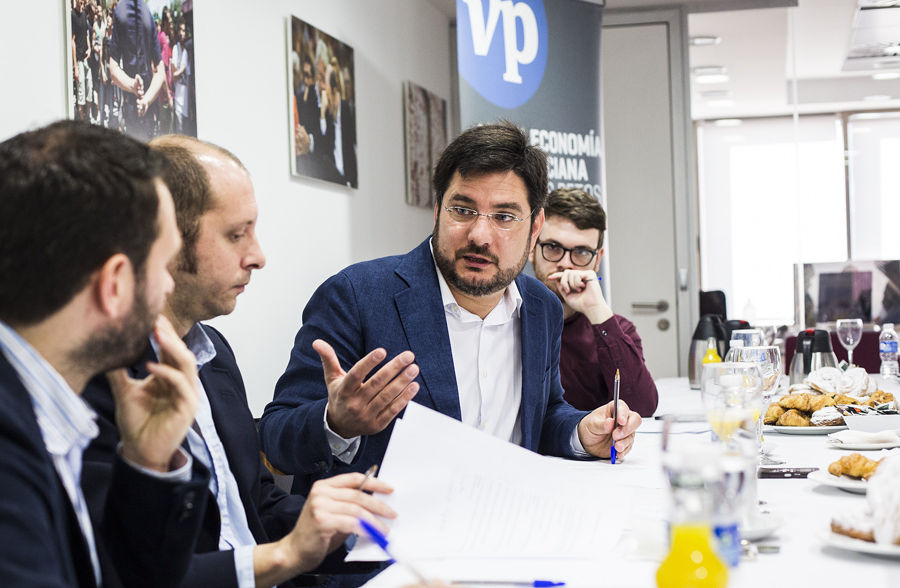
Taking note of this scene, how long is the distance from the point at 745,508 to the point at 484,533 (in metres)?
0.34

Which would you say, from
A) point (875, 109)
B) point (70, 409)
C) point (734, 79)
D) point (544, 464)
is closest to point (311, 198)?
point (544, 464)

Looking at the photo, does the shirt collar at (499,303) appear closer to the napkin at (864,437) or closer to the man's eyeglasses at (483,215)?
the man's eyeglasses at (483,215)

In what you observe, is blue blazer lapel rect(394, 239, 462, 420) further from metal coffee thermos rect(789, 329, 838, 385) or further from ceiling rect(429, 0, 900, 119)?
ceiling rect(429, 0, 900, 119)

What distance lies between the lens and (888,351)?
3.56m

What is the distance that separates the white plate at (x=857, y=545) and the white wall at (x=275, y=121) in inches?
74.5

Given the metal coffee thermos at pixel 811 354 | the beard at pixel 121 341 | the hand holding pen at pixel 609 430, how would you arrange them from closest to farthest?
the beard at pixel 121 341
the hand holding pen at pixel 609 430
the metal coffee thermos at pixel 811 354

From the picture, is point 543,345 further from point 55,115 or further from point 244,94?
point 244,94

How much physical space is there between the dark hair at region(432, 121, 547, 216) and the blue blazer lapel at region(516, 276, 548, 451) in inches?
10.0

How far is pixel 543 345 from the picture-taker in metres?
2.12

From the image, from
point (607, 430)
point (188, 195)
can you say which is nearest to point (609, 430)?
point (607, 430)

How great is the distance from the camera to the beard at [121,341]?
95 centimetres

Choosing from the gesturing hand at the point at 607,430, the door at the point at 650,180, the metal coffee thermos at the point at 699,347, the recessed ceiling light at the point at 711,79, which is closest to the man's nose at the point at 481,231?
the gesturing hand at the point at 607,430

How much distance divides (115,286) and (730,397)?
0.97 m

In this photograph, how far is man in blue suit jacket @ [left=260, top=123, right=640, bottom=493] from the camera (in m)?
1.84
